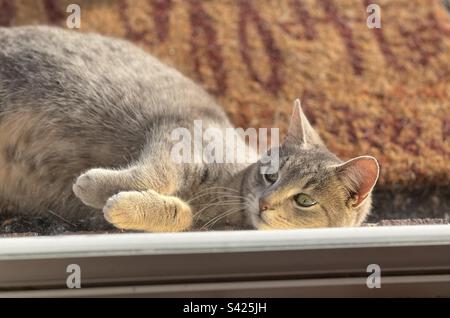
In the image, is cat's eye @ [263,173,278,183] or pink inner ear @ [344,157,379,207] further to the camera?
cat's eye @ [263,173,278,183]

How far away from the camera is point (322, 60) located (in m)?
1.95

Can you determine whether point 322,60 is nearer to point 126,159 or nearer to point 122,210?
point 126,159

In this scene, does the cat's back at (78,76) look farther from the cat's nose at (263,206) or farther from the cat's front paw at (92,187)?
the cat's nose at (263,206)

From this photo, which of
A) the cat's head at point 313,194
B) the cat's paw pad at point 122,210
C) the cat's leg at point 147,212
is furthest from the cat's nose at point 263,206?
the cat's paw pad at point 122,210

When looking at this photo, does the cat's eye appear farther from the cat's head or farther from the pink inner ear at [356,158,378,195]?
the pink inner ear at [356,158,378,195]

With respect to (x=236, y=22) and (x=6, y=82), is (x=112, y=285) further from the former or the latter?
(x=236, y=22)

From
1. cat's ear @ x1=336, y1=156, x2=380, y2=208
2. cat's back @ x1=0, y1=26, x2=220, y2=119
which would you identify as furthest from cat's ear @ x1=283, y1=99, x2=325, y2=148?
cat's back @ x1=0, y1=26, x2=220, y2=119

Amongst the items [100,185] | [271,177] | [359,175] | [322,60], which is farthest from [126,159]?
[322,60]

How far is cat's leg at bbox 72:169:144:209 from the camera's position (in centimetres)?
134

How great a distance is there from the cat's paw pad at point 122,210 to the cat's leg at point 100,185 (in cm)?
7

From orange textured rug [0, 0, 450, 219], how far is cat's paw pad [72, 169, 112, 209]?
0.56 m

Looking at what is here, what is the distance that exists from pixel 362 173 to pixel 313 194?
105 millimetres

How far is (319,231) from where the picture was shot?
1.14 metres
